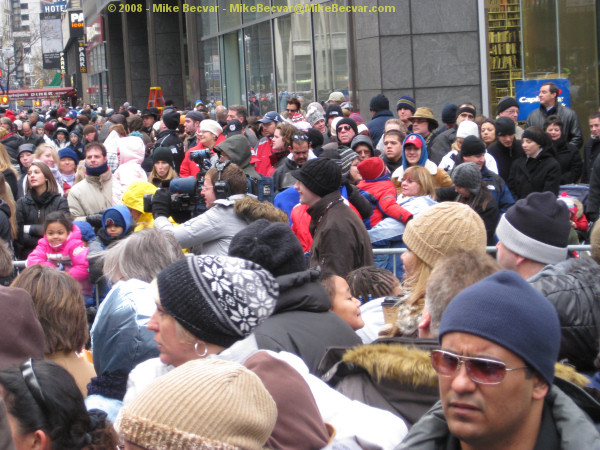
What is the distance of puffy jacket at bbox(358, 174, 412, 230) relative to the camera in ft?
26.0

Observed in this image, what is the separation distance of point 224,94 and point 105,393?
83.0 ft

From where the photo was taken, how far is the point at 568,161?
11398 millimetres

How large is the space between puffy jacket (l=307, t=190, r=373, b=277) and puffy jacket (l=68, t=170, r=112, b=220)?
3.61 metres

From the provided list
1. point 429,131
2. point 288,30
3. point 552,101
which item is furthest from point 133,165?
point 288,30

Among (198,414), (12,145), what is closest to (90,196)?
(12,145)

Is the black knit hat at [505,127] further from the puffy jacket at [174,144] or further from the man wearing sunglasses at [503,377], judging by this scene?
the man wearing sunglasses at [503,377]

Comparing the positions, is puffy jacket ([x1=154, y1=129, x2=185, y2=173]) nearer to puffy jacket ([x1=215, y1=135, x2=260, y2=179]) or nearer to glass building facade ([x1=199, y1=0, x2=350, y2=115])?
puffy jacket ([x1=215, y1=135, x2=260, y2=179])

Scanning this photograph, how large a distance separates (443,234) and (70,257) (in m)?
4.23

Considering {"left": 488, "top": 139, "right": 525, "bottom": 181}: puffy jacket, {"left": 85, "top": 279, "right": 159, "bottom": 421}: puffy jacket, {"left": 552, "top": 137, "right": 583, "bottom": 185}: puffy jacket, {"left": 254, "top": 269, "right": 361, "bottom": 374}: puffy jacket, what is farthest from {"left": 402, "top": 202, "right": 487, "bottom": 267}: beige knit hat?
{"left": 552, "top": 137, "right": 583, "bottom": 185}: puffy jacket

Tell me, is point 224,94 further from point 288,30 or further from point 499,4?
point 499,4

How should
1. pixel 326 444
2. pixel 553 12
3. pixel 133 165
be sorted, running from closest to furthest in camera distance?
pixel 326 444, pixel 133 165, pixel 553 12

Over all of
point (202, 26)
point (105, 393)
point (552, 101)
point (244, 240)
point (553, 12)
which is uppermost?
point (202, 26)

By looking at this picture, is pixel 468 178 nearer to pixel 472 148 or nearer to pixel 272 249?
pixel 472 148

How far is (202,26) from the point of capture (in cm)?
3098
